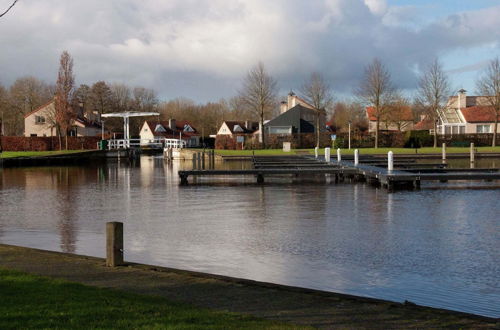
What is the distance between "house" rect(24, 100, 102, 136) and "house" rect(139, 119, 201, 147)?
10467mm

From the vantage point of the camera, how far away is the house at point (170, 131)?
359 feet

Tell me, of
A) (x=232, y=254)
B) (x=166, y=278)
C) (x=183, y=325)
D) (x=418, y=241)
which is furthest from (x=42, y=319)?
(x=418, y=241)

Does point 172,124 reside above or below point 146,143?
above

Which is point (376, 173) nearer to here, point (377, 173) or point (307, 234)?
point (377, 173)

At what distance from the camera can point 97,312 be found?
6781mm

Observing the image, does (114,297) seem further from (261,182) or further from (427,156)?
(427,156)

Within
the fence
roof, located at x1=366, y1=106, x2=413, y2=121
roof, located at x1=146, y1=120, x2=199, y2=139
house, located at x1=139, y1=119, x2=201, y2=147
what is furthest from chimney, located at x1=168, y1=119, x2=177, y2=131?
roof, located at x1=366, y1=106, x2=413, y2=121

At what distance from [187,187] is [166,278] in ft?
66.2

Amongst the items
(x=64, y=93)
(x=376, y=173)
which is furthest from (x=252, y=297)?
(x=64, y=93)

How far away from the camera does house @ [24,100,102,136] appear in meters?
82.1

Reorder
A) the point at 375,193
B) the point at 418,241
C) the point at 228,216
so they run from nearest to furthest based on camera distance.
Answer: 1. the point at 418,241
2. the point at 228,216
3. the point at 375,193

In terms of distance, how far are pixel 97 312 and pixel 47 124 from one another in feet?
284

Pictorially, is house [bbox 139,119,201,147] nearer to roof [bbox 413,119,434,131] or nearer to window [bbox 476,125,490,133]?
roof [bbox 413,119,434,131]

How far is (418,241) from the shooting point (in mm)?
13398
